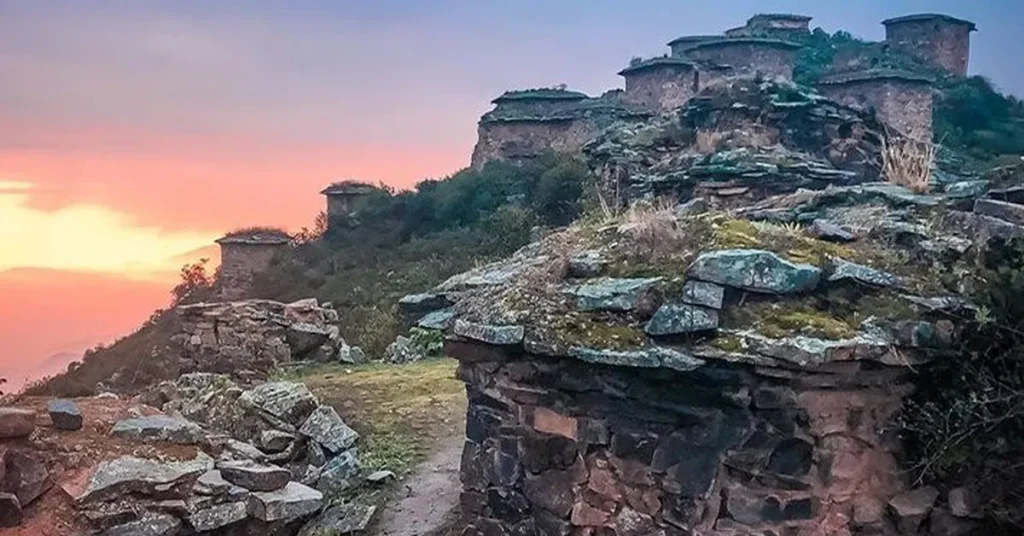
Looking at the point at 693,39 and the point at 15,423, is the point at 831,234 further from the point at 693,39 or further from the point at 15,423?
the point at 693,39

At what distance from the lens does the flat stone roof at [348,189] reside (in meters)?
34.6

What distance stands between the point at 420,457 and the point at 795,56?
3048 centimetres

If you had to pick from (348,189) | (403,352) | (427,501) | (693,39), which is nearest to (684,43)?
(693,39)

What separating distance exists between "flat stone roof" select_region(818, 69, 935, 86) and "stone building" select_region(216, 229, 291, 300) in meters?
18.8

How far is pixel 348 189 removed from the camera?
3478 centimetres

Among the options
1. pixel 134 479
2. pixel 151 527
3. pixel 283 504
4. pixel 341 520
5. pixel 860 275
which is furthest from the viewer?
pixel 341 520

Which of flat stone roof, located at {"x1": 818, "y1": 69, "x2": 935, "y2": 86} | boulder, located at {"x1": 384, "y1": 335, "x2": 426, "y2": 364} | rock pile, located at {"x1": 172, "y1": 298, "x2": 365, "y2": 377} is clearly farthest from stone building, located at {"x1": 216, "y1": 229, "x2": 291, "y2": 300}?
flat stone roof, located at {"x1": 818, "y1": 69, "x2": 935, "y2": 86}

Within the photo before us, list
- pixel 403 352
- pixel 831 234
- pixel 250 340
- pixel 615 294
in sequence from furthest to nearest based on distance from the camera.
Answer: pixel 403 352 < pixel 250 340 < pixel 831 234 < pixel 615 294

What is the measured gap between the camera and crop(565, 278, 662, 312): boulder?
5.16 metres

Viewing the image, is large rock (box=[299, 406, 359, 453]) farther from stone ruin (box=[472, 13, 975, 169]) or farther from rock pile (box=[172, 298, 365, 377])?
stone ruin (box=[472, 13, 975, 169])

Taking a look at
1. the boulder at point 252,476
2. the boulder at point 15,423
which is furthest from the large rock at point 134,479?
the boulder at point 15,423

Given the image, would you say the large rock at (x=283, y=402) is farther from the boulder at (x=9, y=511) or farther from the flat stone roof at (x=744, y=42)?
the flat stone roof at (x=744, y=42)

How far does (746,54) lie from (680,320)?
1201 inches

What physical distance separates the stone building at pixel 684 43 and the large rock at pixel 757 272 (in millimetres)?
30683
